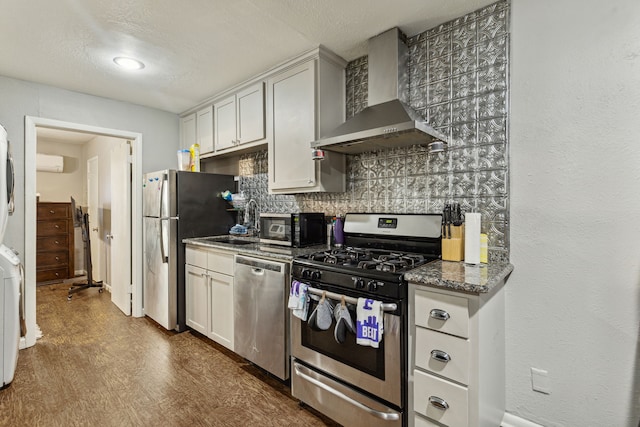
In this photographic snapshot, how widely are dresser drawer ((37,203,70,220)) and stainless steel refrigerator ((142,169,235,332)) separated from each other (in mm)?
3110

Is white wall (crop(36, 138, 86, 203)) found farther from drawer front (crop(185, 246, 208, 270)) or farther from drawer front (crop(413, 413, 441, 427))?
drawer front (crop(413, 413, 441, 427))

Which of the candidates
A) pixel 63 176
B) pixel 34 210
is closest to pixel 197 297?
pixel 34 210

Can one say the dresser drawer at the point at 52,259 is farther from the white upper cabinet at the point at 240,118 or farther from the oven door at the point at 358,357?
the oven door at the point at 358,357

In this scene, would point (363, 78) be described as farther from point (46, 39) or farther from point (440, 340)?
point (46, 39)

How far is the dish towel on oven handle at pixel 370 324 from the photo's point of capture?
4.92ft

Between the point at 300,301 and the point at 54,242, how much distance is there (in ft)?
18.3

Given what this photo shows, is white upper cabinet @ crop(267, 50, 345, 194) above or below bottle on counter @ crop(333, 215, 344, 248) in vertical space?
above

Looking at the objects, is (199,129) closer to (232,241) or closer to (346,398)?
(232,241)

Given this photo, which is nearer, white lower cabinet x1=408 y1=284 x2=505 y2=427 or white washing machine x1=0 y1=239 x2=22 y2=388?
white lower cabinet x1=408 y1=284 x2=505 y2=427

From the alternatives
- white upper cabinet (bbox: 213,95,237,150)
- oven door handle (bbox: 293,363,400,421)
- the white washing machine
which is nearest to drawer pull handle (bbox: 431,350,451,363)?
oven door handle (bbox: 293,363,400,421)

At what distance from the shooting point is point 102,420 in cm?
183

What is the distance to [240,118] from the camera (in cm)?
305

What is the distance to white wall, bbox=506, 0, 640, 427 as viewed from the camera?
146 centimetres

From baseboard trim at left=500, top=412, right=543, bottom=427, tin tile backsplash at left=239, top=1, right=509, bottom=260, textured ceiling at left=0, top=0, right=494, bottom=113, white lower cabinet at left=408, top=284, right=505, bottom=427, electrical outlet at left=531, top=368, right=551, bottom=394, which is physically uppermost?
textured ceiling at left=0, top=0, right=494, bottom=113
